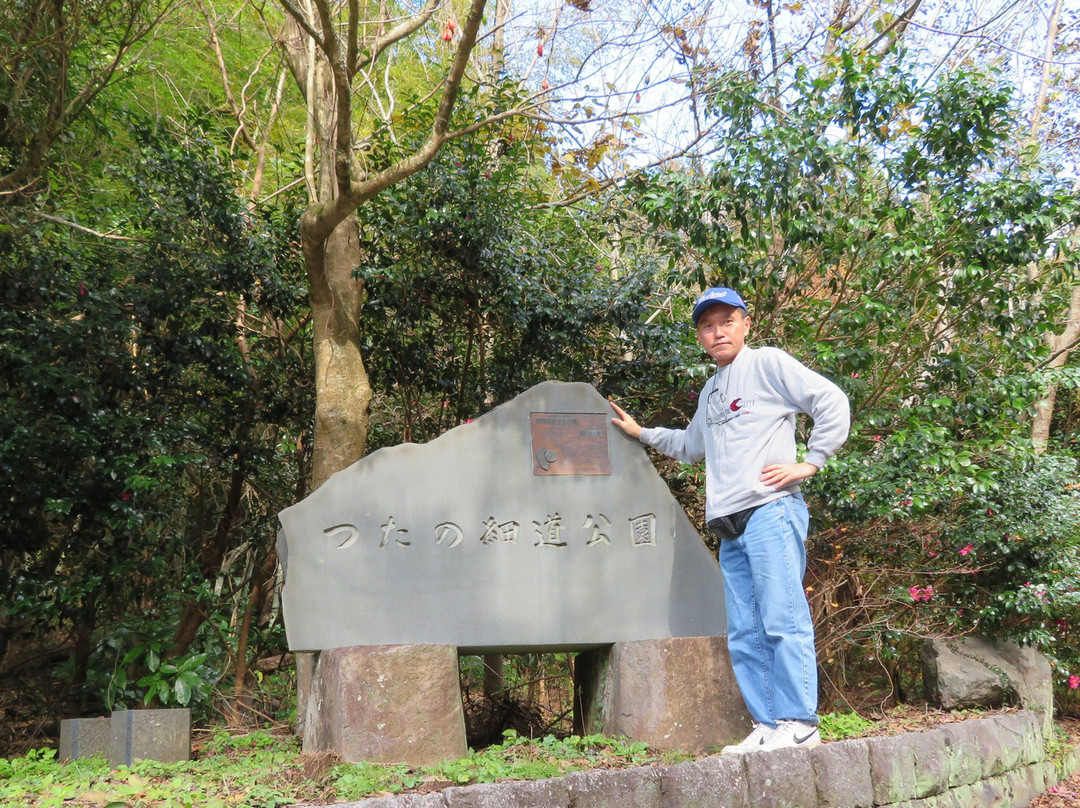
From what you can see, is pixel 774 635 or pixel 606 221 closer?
pixel 774 635

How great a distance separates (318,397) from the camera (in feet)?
16.8

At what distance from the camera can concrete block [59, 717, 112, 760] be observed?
159 inches

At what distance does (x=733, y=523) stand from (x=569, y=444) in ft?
2.86

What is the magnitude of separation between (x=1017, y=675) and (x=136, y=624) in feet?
18.6

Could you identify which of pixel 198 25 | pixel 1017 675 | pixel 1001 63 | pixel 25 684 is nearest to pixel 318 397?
pixel 25 684

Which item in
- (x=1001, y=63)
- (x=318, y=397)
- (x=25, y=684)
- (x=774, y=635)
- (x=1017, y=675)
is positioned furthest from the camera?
(x=1001, y=63)

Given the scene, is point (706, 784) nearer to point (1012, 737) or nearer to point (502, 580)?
point (502, 580)

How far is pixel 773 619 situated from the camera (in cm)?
356

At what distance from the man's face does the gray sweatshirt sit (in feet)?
0.18

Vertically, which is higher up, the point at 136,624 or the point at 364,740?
the point at 136,624

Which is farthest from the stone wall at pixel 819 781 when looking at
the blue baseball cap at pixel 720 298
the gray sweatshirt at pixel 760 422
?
the blue baseball cap at pixel 720 298

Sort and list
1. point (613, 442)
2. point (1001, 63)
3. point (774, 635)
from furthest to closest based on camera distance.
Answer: point (1001, 63), point (613, 442), point (774, 635)

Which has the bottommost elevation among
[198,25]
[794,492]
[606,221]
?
[794,492]

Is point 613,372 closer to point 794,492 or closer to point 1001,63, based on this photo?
point 794,492
